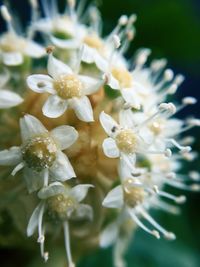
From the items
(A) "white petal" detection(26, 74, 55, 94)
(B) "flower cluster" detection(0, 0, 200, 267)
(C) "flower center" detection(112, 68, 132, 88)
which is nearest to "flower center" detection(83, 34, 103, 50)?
(B) "flower cluster" detection(0, 0, 200, 267)

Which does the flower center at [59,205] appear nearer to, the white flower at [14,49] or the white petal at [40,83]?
the white petal at [40,83]

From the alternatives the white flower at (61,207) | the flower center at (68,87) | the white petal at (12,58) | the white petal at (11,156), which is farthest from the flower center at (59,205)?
the white petal at (12,58)

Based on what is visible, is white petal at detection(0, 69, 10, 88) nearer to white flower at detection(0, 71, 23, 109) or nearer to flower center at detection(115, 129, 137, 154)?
white flower at detection(0, 71, 23, 109)

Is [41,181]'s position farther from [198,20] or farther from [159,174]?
[198,20]

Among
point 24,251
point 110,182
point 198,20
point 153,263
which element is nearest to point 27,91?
point 110,182

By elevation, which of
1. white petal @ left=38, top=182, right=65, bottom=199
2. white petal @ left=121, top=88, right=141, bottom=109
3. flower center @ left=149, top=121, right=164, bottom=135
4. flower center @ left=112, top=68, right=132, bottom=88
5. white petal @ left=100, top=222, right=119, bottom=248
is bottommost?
white petal @ left=100, top=222, right=119, bottom=248
